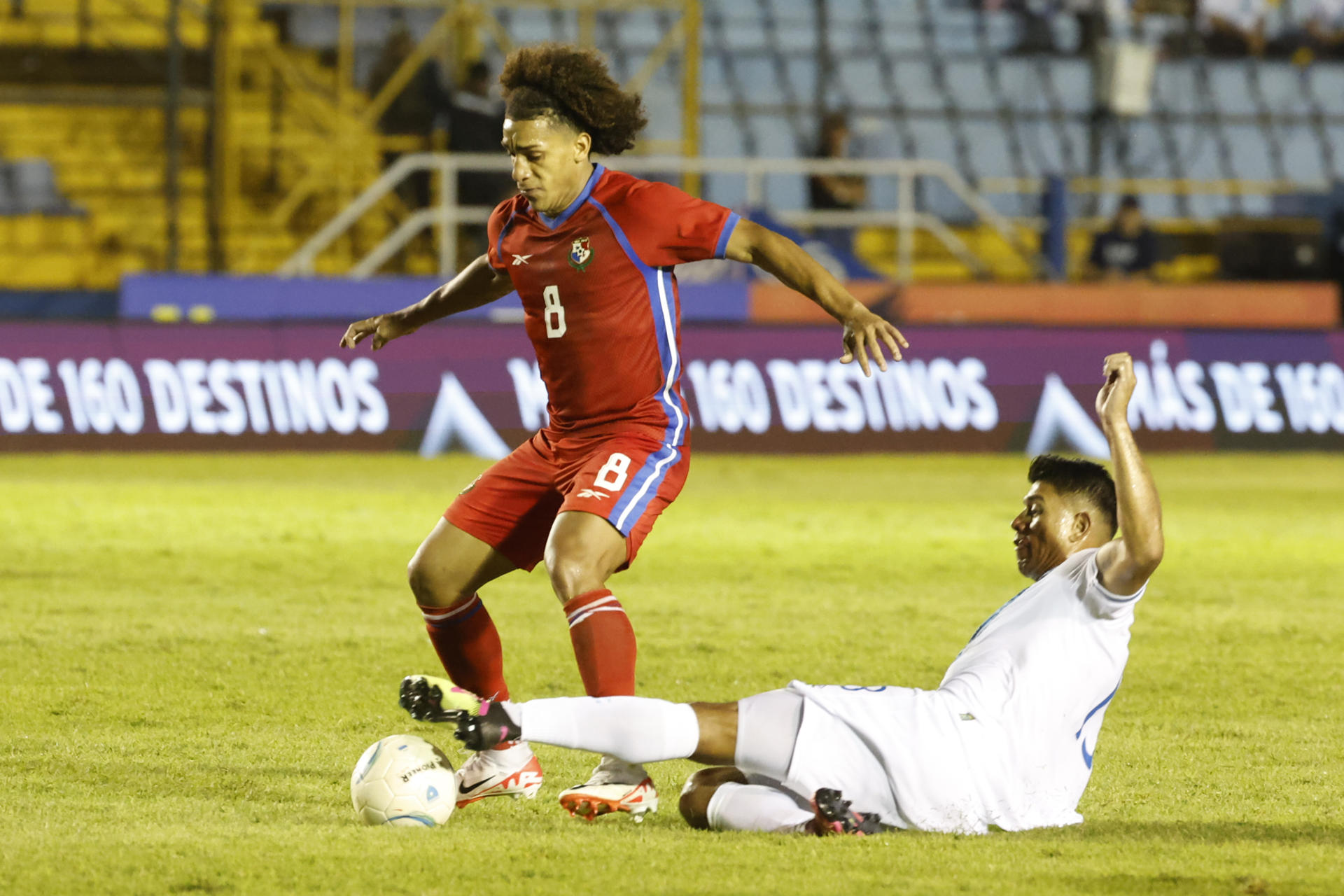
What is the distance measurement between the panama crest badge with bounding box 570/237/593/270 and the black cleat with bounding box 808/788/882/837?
1685 mm

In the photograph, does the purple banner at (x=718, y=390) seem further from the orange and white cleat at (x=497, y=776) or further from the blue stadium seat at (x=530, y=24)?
the orange and white cleat at (x=497, y=776)

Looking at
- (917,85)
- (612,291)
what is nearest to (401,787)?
(612,291)

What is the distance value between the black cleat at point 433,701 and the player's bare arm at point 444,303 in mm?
1773

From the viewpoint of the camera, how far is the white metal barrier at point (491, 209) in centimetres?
1881

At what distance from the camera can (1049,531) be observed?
199 inches

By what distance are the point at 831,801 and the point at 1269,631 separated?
15.1 ft

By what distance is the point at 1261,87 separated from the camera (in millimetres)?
27844

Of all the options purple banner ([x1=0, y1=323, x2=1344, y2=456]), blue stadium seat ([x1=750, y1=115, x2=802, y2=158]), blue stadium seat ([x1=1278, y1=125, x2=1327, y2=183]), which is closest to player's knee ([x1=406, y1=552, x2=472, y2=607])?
purple banner ([x1=0, y1=323, x2=1344, y2=456])

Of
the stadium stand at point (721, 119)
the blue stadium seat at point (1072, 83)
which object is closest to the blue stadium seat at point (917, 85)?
the stadium stand at point (721, 119)

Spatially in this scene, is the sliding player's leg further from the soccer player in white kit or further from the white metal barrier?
the white metal barrier

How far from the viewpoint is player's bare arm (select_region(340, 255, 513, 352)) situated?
596 cm

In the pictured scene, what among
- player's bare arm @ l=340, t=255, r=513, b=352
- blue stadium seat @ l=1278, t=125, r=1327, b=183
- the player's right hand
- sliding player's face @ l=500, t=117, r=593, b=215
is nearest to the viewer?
sliding player's face @ l=500, t=117, r=593, b=215

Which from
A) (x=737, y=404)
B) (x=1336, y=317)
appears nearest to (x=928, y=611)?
(x=737, y=404)

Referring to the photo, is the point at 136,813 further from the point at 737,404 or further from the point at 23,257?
the point at 23,257
